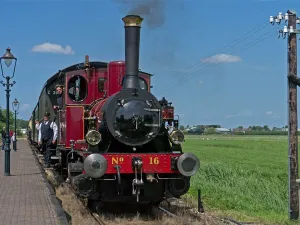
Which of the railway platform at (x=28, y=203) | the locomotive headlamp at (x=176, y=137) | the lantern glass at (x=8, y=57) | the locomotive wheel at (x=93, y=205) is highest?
the lantern glass at (x=8, y=57)

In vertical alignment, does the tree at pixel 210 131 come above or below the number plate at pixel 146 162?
above

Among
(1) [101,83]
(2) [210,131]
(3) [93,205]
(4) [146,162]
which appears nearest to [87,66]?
(1) [101,83]

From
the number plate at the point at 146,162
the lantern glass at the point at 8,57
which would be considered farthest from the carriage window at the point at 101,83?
the lantern glass at the point at 8,57

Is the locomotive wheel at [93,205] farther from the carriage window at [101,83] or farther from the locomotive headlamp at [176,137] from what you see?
the carriage window at [101,83]

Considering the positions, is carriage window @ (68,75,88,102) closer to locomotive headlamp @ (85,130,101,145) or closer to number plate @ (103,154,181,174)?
locomotive headlamp @ (85,130,101,145)

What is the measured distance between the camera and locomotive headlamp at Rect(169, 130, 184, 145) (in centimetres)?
940

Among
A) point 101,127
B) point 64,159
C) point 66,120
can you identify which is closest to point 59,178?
point 64,159

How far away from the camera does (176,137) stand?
9406mm

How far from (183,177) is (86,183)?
182 cm

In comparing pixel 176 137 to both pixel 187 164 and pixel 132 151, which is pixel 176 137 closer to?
pixel 187 164

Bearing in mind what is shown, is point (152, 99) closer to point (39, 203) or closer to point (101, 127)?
point (101, 127)

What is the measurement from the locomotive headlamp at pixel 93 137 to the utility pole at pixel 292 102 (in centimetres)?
421

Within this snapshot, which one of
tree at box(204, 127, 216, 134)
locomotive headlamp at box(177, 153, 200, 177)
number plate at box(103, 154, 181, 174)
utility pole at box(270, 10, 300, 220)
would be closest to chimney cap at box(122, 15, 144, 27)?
number plate at box(103, 154, 181, 174)

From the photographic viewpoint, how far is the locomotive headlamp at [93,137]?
28.8 feet
